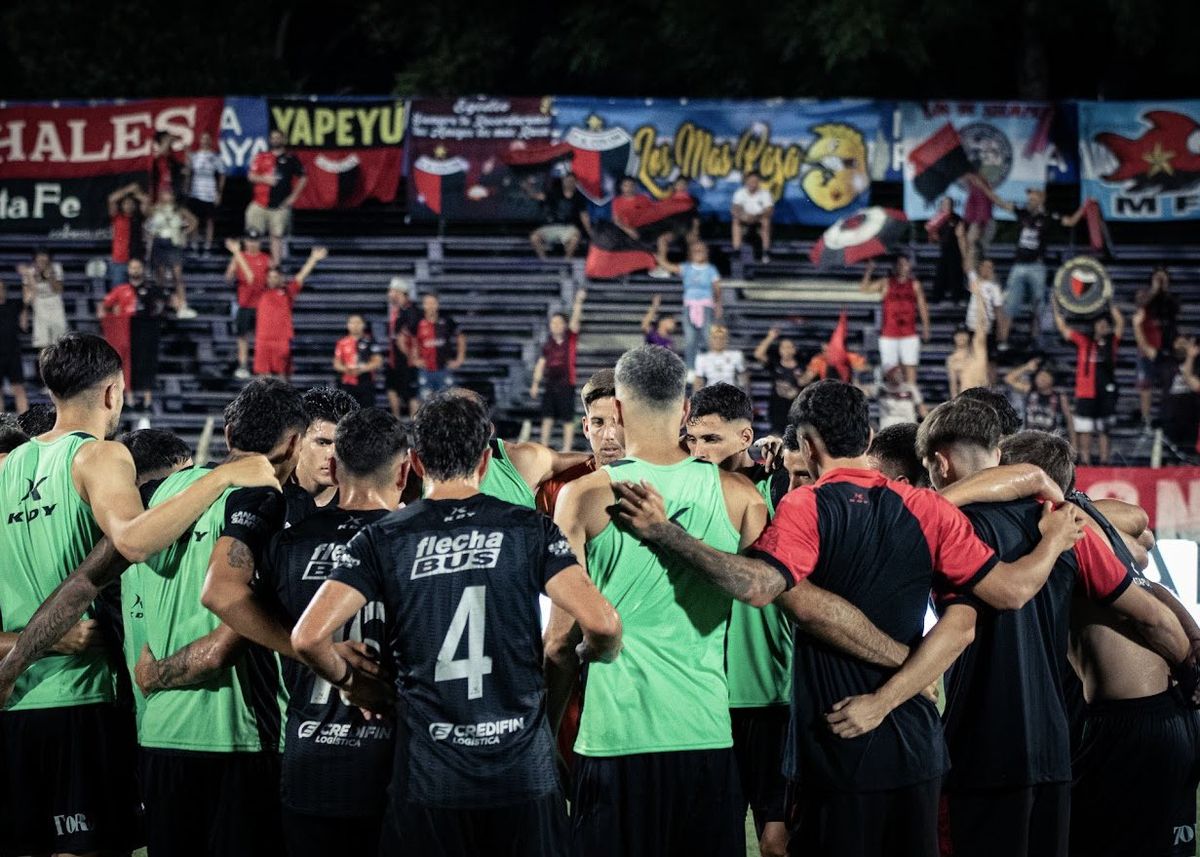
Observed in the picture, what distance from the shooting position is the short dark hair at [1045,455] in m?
5.41

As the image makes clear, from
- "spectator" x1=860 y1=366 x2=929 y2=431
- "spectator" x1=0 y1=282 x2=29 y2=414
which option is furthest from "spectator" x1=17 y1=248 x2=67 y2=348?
"spectator" x1=860 y1=366 x2=929 y2=431

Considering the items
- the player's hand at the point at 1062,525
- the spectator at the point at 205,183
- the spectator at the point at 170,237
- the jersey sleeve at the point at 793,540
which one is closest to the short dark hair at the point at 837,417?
the jersey sleeve at the point at 793,540

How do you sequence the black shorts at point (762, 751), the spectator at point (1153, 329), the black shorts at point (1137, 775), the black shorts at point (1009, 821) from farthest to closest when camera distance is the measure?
1. the spectator at point (1153, 329)
2. the black shorts at point (762, 751)
3. the black shorts at point (1137, 775)
4. the black shorts at point (1009, 821)

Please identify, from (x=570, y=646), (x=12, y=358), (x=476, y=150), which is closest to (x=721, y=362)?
(x=476, y=150)

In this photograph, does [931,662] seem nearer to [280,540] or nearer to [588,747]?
[588,747]

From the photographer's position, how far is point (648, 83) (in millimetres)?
30188

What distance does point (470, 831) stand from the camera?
14.3 ft

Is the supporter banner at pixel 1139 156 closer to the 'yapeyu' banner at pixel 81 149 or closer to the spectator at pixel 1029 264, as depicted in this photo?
the spectator at pixel 1029 264

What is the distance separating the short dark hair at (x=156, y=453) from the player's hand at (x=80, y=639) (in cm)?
103

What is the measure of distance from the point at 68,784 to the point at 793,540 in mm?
2959

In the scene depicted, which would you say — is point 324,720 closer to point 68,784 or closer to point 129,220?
point 68,784

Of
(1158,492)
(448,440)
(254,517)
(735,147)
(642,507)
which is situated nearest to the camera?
(448,440)

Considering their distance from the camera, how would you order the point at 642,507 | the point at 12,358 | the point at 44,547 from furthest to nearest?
the point at 12,358
the point at 44,547
the point at 642,507

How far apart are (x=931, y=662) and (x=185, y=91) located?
27.1 m
